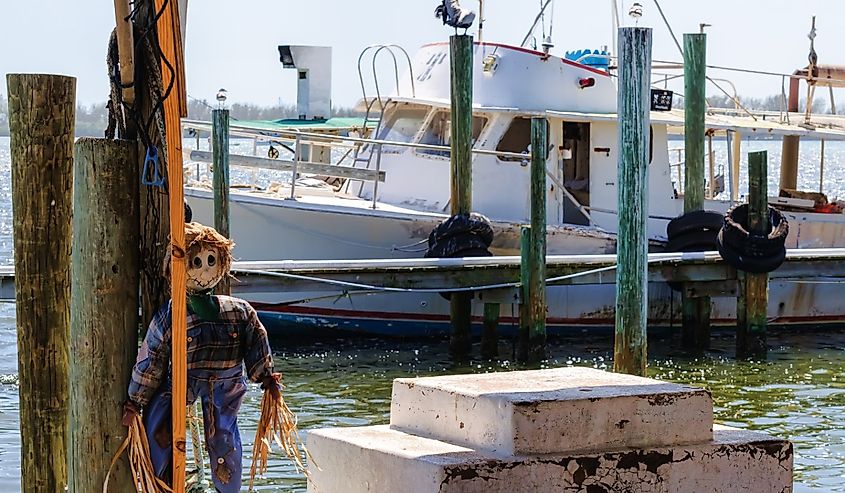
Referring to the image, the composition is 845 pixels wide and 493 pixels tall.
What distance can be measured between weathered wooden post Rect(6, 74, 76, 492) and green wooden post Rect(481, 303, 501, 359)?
8831 mm

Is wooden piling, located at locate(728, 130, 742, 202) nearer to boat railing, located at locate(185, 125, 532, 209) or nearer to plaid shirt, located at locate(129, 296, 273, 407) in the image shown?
boat railing, located at locate(185, 125, 532, 209)

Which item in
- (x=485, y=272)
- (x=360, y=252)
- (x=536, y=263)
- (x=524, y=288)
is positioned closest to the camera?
(x=536, y=263)

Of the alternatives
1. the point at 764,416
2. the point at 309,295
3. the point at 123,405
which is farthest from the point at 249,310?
the point at 309,295

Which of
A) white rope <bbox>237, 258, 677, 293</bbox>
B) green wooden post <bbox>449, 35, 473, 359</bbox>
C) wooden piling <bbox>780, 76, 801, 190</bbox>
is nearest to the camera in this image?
white rope <bbox>237, 258, 677, 293</bbox>

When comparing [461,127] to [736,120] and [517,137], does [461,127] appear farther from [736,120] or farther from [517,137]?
[736,120]

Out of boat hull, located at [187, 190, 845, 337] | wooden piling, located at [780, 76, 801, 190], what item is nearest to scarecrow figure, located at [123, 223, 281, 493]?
boat hull, located at [187, 190, 845, 337]

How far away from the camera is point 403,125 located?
56.0 ft

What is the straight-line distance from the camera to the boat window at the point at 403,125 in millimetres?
16906

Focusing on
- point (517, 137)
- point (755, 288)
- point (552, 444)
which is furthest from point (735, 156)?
point (552, 444)

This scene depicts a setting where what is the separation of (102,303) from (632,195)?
5.29 meters

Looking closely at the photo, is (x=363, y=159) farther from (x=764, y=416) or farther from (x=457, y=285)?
(x=764, y=416)

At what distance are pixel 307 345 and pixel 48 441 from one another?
9.48 metres

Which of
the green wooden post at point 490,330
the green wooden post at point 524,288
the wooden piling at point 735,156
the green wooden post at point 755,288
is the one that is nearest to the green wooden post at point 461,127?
the green wooden post at point 490,330

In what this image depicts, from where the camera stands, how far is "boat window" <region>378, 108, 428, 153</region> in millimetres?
16906
